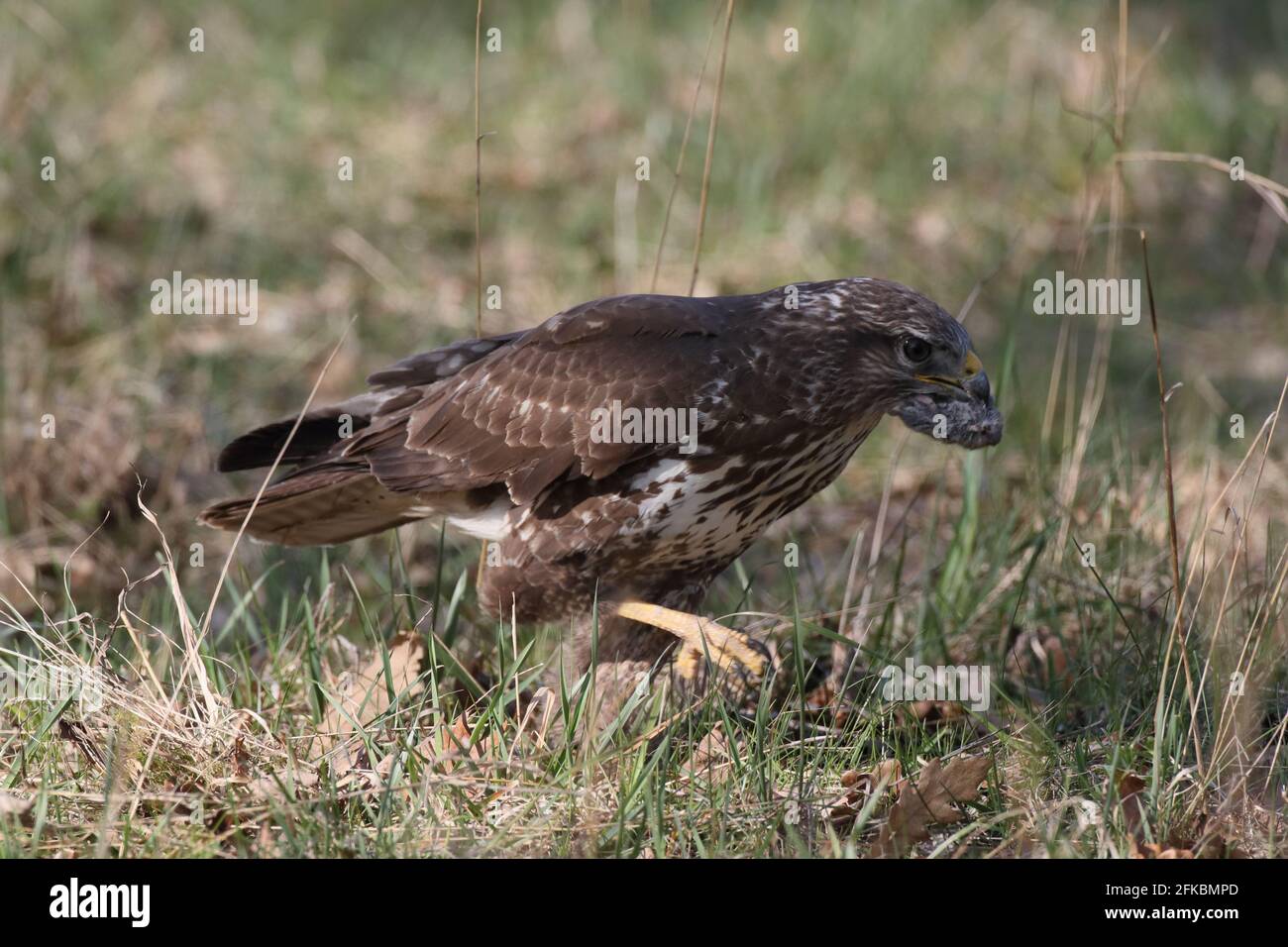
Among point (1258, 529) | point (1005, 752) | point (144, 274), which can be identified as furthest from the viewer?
point (144, 274)

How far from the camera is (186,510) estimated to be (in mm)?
5465

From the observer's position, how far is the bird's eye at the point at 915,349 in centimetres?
367

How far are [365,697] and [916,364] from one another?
154 centimetres

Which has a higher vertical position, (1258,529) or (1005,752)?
(1258,529)

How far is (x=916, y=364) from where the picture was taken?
3691 mm

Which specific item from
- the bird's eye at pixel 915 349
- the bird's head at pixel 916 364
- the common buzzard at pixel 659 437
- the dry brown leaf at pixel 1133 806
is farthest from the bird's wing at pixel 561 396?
the dry brown leaf at pixel 1133 806

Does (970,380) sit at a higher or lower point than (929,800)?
higher

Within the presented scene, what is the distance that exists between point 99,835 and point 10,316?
3759mm

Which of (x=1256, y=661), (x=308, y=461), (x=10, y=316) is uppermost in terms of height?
(x=10, y=316)

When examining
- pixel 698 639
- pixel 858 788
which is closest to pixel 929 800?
pixel 858 788

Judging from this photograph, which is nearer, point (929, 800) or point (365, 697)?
point (929, 800)

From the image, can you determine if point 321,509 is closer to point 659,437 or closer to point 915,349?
point 659,437
